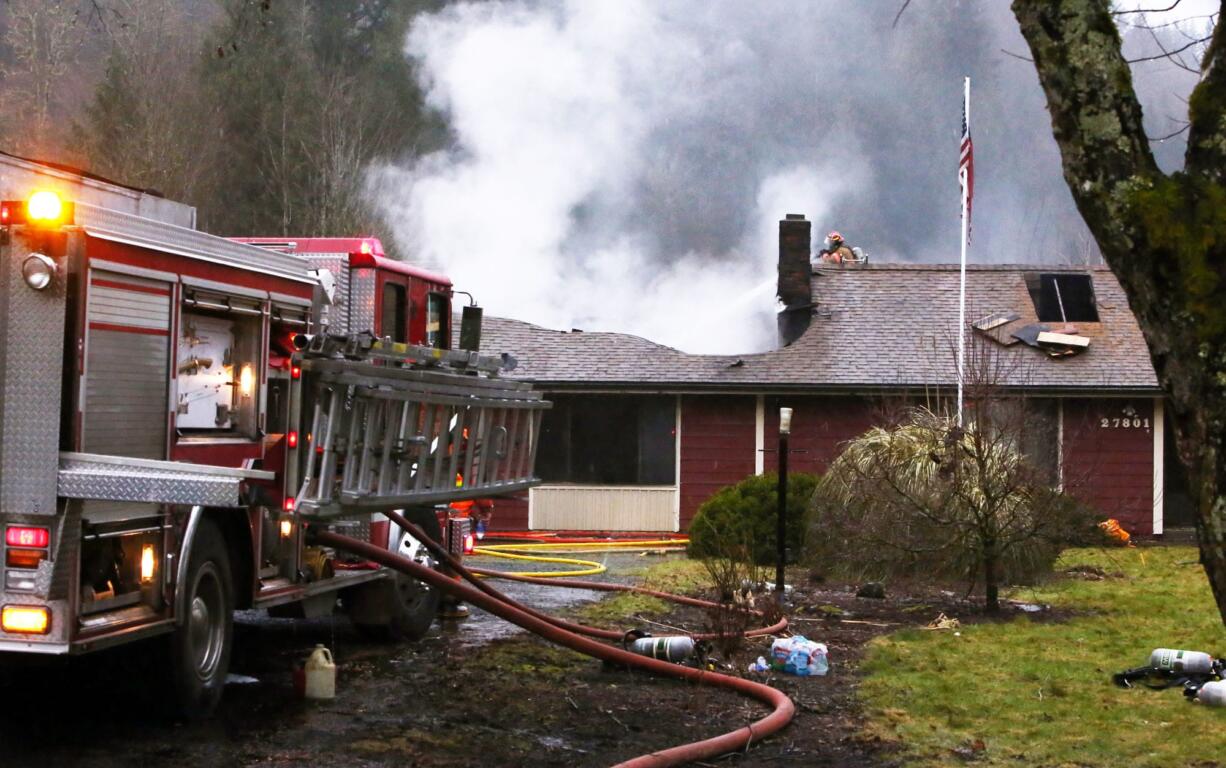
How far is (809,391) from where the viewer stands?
21.5 metres

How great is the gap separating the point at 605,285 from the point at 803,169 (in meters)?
13.1

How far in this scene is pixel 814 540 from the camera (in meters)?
15.3

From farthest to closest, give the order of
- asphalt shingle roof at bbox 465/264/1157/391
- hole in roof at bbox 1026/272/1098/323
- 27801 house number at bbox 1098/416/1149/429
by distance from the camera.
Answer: hole in roof at bbox 1026/272/1098/323 < 27801 house number at bbox 1098/416/1149/429 < asphalt shingle roof at bbox 465/264/1157/391

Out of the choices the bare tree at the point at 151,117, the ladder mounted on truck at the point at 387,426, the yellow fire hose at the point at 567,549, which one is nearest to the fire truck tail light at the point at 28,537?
the ladder mounted on truck at the point at 387,426

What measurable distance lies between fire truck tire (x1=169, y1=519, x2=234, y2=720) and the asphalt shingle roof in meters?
13.7

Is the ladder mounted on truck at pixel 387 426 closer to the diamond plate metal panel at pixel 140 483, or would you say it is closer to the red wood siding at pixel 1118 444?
the diamond plate metal panel at pixel 140 483

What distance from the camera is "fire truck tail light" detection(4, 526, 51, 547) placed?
6539 millimetres

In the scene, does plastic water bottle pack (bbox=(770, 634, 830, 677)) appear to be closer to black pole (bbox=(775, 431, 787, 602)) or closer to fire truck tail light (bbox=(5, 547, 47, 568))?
black pole (bbox=(775, 431, 787, 602))

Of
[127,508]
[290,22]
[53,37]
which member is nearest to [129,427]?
[127,508]

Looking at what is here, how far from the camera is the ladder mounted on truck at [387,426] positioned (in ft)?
24.8

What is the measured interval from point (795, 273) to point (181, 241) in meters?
16.4

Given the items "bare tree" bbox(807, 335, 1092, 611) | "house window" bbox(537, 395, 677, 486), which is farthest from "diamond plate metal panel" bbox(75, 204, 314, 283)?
"house window" bbox(537, 395, 677, 486)

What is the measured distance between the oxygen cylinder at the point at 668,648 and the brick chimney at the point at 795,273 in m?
13.8

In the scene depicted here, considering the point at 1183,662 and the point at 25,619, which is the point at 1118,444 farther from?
the point at 25,619
